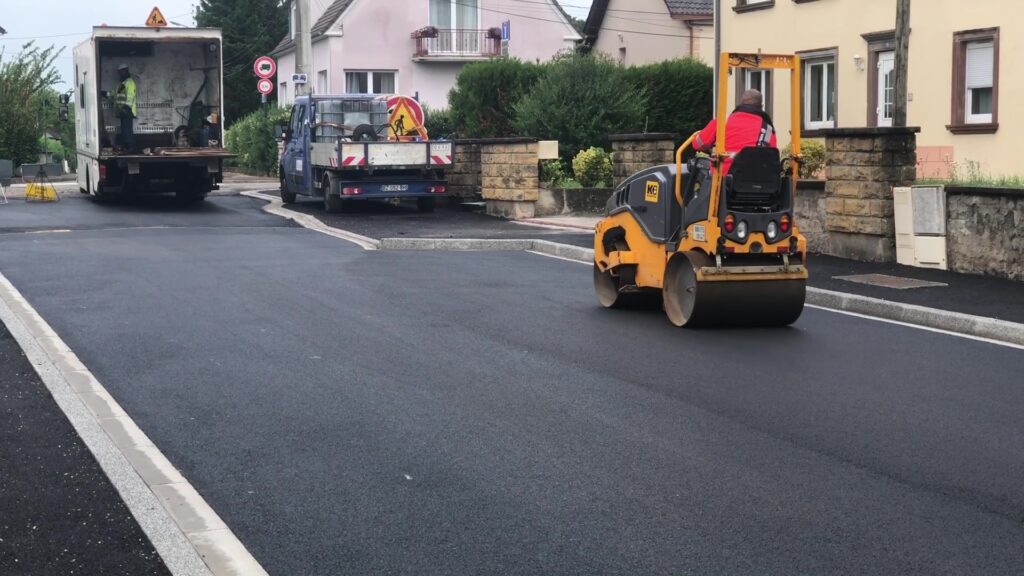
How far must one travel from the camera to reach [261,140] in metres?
45.7

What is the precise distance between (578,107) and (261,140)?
19370 mm

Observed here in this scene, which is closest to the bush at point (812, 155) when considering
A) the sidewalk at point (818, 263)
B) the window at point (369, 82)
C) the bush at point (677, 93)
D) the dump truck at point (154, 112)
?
the sidewalk at point (818, 263)

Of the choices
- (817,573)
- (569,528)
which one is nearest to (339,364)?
(569,528)

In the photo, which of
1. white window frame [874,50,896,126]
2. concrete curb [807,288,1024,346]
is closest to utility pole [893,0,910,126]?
concrete curb [807,288,1024,346]

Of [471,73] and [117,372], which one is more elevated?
[471,73]

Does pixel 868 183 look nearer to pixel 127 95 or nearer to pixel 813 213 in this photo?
pixel 813 213

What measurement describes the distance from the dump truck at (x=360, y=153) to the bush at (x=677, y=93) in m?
8.96

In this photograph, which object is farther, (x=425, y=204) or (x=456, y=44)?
(x=456, y=44)

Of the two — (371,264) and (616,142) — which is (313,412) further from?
(616,142)

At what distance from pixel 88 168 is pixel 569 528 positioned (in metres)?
25.1

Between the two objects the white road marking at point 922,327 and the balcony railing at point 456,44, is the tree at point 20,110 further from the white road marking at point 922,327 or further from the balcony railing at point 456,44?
the white road marking at point 922,327

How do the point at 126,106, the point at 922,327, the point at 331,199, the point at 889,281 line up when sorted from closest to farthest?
the point at 922,327 → the point at 889,281 → the point at 331,199 → the point at 126,106

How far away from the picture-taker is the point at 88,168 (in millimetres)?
29359

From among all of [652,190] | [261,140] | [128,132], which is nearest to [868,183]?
[652,190]
